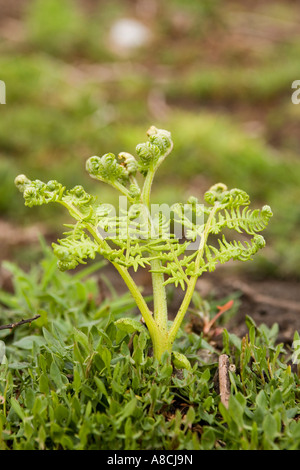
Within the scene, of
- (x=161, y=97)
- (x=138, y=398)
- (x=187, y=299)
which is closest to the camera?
(x=138, y=398)

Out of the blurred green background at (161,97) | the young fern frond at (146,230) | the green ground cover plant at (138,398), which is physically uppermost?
the blurred green background at (161,97)

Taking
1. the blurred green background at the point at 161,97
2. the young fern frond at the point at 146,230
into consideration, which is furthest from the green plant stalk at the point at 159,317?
the blurred green background at the point at 161,97

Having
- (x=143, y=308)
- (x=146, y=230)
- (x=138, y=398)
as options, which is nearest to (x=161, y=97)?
(x=146, y=230)

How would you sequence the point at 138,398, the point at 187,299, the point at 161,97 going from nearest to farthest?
the point at 138,398 < the point at 187,299 < the point at 161,97

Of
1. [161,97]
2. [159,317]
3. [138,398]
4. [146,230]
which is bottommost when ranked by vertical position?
[138,398]

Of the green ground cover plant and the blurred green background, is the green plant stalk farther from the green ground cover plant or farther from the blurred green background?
the blurred green background

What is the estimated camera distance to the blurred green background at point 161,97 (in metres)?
4.17

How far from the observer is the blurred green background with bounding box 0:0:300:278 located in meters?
4.17

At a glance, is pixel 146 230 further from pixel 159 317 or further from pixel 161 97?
pixel 161 97

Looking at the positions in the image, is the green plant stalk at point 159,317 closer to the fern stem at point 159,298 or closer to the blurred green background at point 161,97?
the fern stem at point 159,298

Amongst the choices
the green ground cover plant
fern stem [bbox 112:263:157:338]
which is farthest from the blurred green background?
fern stem [bbox 112:263:157:338]

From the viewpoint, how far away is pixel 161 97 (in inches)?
236

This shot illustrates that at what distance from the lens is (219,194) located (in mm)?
1653
